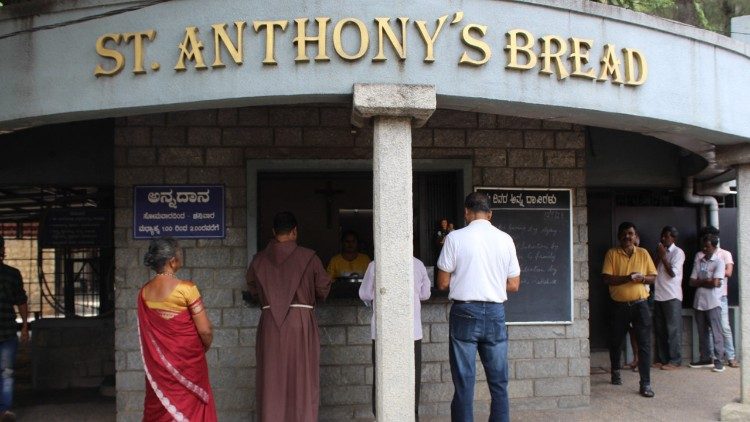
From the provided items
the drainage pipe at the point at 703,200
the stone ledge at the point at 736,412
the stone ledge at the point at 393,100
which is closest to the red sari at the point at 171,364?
the stone ledge at the point at 393,100

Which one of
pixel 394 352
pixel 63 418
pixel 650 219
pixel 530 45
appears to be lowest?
pixel 63 418

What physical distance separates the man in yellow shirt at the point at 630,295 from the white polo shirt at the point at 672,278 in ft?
Result: 4.07

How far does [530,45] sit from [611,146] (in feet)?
13.2

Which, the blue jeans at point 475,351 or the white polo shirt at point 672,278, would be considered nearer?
the blue jeans at point 475,351

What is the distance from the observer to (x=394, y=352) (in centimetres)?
496

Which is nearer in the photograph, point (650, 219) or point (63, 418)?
point (63, 418)

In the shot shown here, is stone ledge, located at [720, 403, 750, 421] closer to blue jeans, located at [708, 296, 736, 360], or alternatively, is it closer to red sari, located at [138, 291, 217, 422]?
blue jeans, located at [708, 296, 736, 360]

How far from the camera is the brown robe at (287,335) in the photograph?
5.71 metres

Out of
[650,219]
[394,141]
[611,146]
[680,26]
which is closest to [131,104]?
[394,141]

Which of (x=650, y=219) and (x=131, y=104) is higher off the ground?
(x=131, y=104)

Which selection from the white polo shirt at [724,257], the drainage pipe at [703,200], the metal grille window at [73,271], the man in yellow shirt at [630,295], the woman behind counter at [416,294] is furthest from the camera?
the drainage pipe at [703,200]

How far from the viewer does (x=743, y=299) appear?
6695 mm

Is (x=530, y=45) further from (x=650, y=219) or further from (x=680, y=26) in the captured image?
(x=650, y=219)

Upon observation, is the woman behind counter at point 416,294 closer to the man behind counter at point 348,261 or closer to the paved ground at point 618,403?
the paved ground at point 618,403
